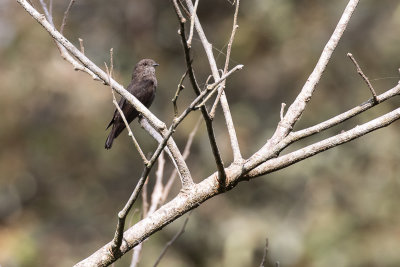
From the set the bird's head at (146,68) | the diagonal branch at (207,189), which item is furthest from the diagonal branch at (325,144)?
the bird's head at (146,68)

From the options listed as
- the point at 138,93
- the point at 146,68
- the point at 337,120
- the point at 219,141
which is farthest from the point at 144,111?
the point at 219,141

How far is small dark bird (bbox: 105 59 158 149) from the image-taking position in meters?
5.12

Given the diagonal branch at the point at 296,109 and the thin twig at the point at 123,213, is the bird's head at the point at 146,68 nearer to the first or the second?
the diagonal branch at the point at 296,109

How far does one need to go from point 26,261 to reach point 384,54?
679 cm

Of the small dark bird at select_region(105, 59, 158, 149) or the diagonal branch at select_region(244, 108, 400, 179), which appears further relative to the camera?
the small dark bird at select_region(105, 59, 158, 149)

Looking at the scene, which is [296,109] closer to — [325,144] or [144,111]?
[325,144]

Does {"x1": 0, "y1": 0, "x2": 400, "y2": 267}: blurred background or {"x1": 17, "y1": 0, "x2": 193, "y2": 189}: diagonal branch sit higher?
{"x1": 0, "y1": 0, "x2": 400, "y2": 267}: blurred background

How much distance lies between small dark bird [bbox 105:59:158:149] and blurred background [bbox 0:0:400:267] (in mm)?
4261

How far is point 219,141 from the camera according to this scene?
1096 centimetres

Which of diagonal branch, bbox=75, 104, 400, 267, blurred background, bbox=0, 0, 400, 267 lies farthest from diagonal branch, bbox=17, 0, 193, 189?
blurred background, bbox=0, 0, 400, 267

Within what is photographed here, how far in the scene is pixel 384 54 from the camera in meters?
11.5

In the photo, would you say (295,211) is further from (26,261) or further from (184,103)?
(26,261)

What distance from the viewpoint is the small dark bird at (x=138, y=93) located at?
16.8 ft

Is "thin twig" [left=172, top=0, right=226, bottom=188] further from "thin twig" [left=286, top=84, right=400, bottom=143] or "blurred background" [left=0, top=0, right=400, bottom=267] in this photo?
"blurred background" [left=0, top=0, right=400, bottom=267]
